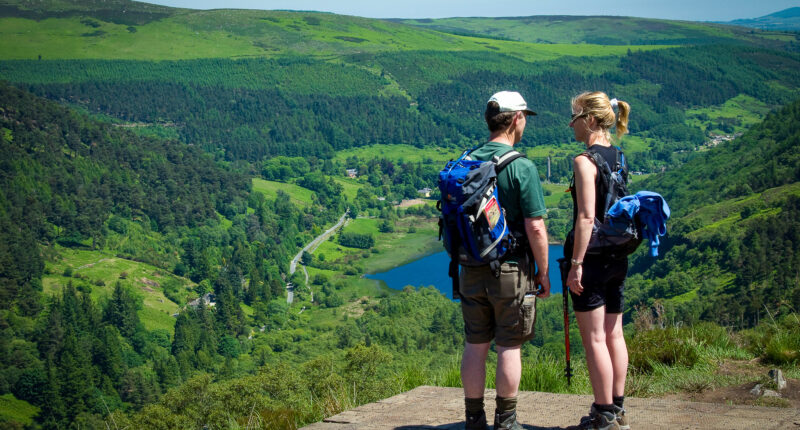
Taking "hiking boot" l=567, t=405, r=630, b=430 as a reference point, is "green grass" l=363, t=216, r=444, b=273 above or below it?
below

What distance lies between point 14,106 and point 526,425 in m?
128

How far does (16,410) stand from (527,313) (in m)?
64.9

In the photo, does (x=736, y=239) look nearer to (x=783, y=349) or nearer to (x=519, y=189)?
(x=783, y=349)

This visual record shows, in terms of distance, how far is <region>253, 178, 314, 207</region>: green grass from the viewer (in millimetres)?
135075

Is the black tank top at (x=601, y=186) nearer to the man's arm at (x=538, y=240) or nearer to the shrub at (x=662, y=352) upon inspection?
the man's arm at (x=538, y=240)

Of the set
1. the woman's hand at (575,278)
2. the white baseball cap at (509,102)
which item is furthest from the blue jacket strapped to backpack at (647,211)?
the white baseball cap at (509,102)

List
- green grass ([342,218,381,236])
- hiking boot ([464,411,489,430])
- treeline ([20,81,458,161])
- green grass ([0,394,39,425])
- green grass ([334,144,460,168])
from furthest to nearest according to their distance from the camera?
1. treeline ([20,81,458,161])
2. green grass ([334,144,460,168])
3. green grass ([342,218,381,236])
4. green grass ([0,394,39,425])
5. hiking boot ([464,411,489,430])

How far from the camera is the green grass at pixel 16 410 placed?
5566cm

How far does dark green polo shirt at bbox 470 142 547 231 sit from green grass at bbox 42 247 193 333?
80900mm

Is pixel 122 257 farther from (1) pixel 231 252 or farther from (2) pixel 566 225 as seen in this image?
(2) pixel 566 225

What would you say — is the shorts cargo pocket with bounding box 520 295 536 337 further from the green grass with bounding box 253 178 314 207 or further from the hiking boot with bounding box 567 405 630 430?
the green grass with bounding box 253 178 314 207

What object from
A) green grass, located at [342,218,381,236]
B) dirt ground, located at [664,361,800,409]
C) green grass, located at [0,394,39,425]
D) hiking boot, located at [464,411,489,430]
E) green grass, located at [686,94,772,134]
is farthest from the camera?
green grass, located at [686,94,772,134]

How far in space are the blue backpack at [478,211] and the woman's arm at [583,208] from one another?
371 millimetres

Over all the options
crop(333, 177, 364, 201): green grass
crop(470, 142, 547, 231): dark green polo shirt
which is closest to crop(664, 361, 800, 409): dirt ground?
crop(470, 142, 547, 231): dark green polo shirt
